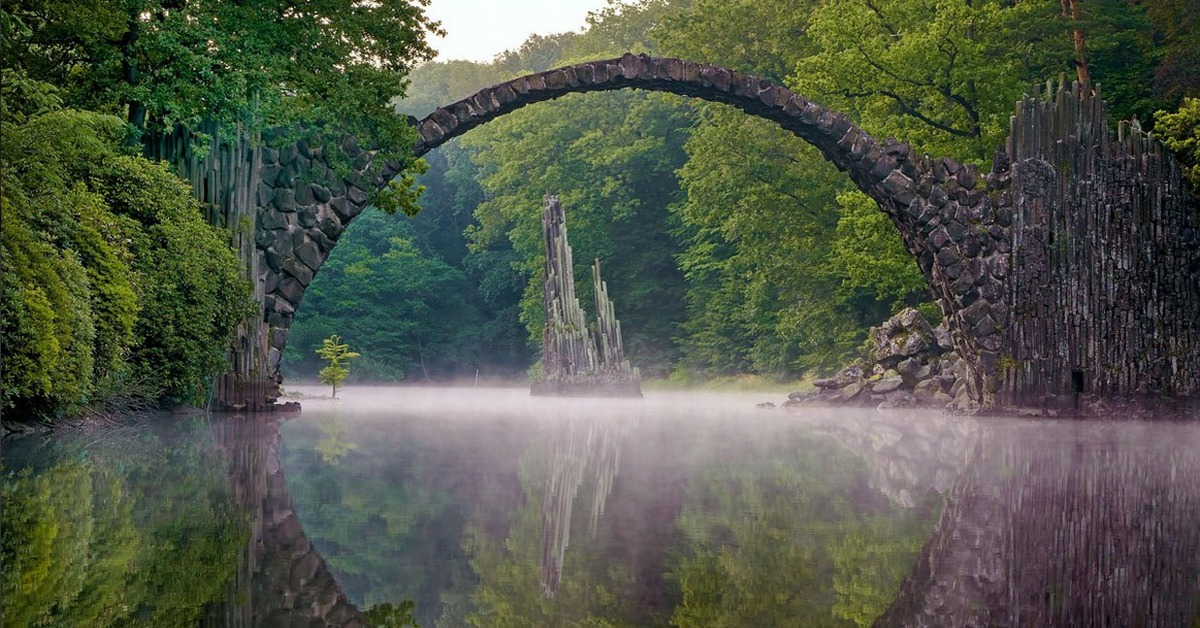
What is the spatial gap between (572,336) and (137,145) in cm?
1983

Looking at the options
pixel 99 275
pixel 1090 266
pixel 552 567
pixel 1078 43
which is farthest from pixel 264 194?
pixel 1078 43

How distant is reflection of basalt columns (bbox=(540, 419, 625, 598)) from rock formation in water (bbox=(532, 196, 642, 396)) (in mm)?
19298

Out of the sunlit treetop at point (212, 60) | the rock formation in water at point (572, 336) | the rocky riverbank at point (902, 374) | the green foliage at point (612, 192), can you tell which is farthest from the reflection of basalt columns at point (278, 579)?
the green foliage at point (612, 192)

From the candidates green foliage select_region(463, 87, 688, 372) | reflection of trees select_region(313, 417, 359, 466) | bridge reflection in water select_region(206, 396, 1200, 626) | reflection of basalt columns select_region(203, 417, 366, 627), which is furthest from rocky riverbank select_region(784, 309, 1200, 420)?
green foliage select_region(463, 87, 688, 372)

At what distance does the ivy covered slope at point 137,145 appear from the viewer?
1013 centimetres

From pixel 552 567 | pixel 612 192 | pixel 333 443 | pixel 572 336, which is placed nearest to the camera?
pixel 552 567

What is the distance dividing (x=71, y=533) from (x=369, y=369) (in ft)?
177

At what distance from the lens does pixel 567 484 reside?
8.30m

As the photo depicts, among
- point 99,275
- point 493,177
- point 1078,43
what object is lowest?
point 99,275

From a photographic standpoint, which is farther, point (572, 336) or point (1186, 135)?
point (572, 336)

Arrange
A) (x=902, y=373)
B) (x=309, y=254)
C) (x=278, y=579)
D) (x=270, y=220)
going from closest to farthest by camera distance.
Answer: (x=278, y=579) → (x=270, y=220) → (x=309, y=254) → (x=902, y=373)

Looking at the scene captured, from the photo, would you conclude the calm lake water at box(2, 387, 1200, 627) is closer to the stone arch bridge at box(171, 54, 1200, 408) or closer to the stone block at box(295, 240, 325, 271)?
the stone block at box(295, 240, 325, 271)

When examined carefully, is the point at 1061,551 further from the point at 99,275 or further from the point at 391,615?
the point at 99,275

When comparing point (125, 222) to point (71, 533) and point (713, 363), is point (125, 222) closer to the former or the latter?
point (71, 533)
